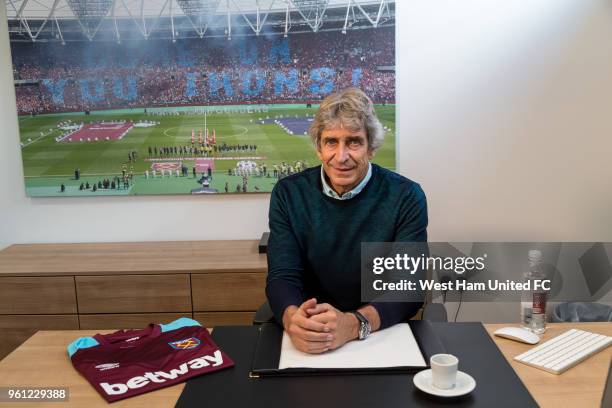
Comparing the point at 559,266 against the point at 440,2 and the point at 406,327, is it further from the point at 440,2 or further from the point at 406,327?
the point at 406,327

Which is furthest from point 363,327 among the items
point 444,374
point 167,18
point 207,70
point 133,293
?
point 167,18

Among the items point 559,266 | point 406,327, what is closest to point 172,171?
point 406,327

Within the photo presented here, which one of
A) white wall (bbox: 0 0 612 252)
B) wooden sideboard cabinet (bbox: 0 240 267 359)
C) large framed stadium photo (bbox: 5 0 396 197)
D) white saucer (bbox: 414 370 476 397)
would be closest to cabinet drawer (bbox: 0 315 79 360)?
Answer: wooden sideboard cabinet (bbox: 0 240 267 359)

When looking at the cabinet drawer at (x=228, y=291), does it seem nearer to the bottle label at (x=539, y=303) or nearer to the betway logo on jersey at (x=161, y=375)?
the betway logo on jersey at (x=161, y=375)

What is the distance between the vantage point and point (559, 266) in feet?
11.6

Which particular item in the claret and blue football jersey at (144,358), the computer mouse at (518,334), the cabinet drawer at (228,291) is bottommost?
the cabinet drawer at (228,291)

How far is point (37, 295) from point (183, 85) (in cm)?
140

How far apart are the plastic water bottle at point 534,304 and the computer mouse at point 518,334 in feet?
0.16

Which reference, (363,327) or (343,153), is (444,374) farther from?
(343,153)

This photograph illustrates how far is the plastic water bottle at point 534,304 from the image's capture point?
5.66 feet

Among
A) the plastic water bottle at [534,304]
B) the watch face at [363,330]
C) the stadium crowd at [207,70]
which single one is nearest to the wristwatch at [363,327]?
the watch face at [363,330]

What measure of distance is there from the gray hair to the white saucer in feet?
2.80

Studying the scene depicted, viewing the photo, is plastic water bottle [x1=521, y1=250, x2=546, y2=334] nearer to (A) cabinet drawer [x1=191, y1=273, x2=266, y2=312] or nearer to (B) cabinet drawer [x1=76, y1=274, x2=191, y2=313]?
(A) cabinet drawer [x1=191, y1=273, x2=266, y2=312]

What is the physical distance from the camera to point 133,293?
3.00 meters
